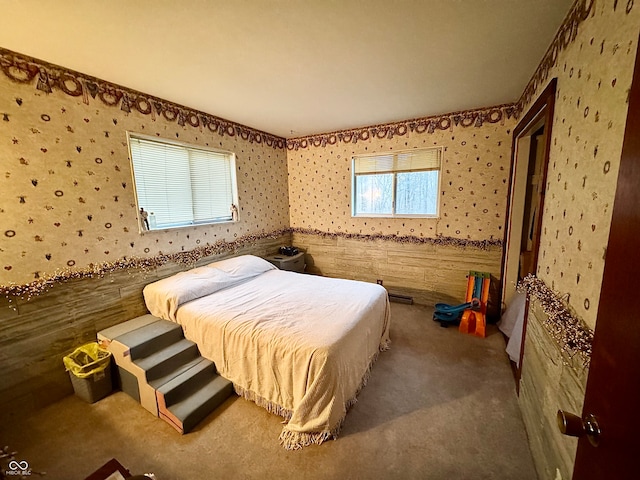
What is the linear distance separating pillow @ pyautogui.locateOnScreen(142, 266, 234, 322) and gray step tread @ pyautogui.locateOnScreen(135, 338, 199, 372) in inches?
11.1

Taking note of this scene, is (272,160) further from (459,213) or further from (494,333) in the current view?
(494,333)

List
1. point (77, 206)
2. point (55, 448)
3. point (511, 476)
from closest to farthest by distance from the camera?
1. point (511, 476)
2. point (55, 448)
3. point (77, 206)

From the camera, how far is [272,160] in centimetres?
413

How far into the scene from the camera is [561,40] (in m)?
1.56

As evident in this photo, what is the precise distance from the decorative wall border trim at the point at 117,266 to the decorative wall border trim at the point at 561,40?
355 cm

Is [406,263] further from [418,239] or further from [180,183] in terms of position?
[180,183]

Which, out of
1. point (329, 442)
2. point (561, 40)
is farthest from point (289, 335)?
point (561, 40)

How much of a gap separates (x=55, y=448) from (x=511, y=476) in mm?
2812

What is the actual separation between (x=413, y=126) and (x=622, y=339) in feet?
11.3

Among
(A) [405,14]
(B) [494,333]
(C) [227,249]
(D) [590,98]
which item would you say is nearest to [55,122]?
(C) [227,249]

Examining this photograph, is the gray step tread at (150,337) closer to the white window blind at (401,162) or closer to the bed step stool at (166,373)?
the bed step stool at (166,373)

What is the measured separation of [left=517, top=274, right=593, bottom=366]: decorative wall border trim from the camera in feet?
3.37

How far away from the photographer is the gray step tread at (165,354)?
1.94 metres

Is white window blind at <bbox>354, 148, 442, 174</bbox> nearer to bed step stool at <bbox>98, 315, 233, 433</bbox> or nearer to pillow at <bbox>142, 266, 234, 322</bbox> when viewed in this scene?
pillow at <bbox>142, 266, 234, 322</bbox>
